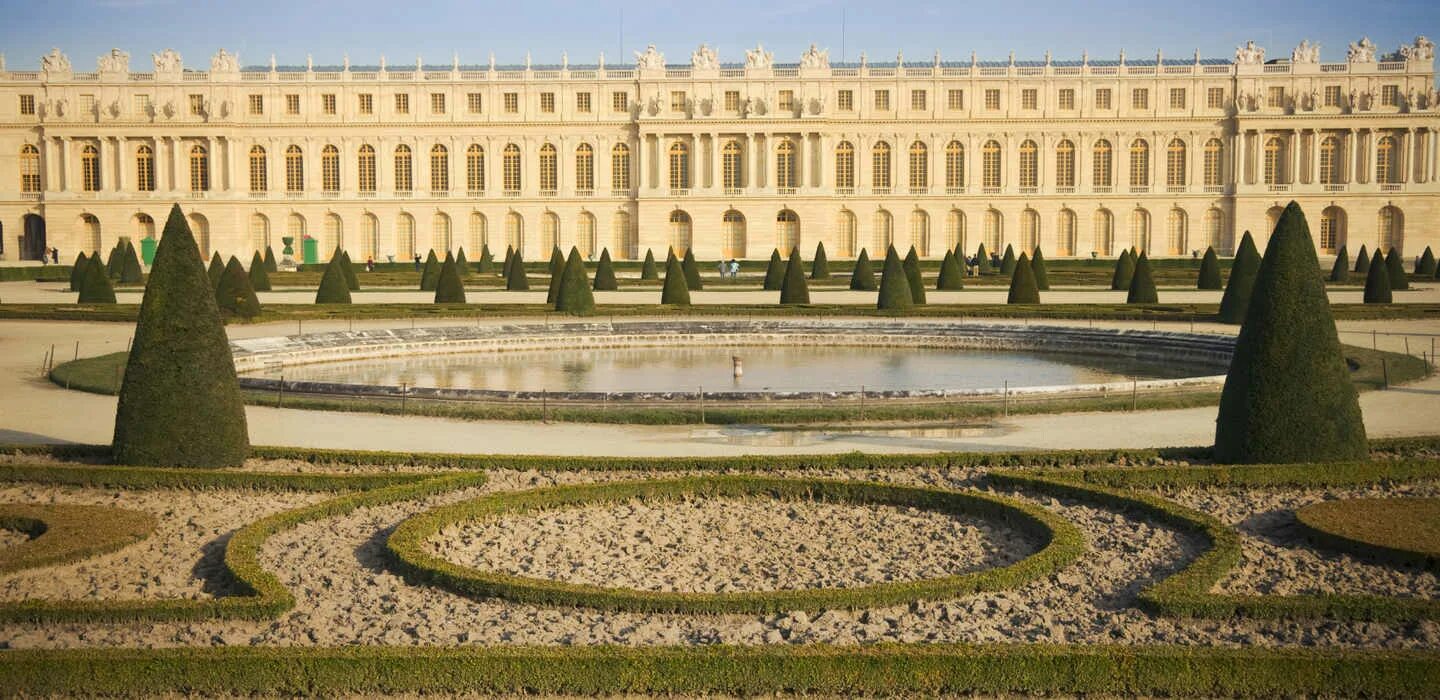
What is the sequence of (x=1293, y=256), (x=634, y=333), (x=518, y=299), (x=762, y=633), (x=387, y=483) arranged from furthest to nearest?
1. (x=518, y=299)
2. (x=634, y=333)
3. (x=1293, y=256)
4. (x=387, y=483)
5. (x=762, y=633)

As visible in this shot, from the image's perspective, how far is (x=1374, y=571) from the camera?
916 centimetres

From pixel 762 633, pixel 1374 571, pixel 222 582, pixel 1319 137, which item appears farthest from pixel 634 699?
pixel 1319 137

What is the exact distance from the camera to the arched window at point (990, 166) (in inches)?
2498

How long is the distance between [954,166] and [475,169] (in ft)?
67.5

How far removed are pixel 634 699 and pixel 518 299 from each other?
2937 cm

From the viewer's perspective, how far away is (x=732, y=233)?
2516 inches

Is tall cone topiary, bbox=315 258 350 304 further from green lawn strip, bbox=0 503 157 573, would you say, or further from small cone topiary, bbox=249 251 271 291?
green lawn strip, bbox=0 503 157 573

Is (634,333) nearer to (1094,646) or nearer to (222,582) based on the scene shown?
(222,582)

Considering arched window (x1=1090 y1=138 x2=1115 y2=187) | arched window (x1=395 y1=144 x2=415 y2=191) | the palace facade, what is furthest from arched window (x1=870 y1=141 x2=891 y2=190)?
arched window (x1=395 y1=144 x2=415 y2=191)

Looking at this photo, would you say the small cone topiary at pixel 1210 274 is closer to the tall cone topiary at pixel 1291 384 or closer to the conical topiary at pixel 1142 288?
the conical topiary at pixel 1142 288

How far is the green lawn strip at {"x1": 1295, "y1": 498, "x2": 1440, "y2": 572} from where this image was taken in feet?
30.7

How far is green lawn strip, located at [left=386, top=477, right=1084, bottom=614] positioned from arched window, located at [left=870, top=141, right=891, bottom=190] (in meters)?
52.9

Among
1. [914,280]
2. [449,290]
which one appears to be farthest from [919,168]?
[449,290]

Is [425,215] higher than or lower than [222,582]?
higher
